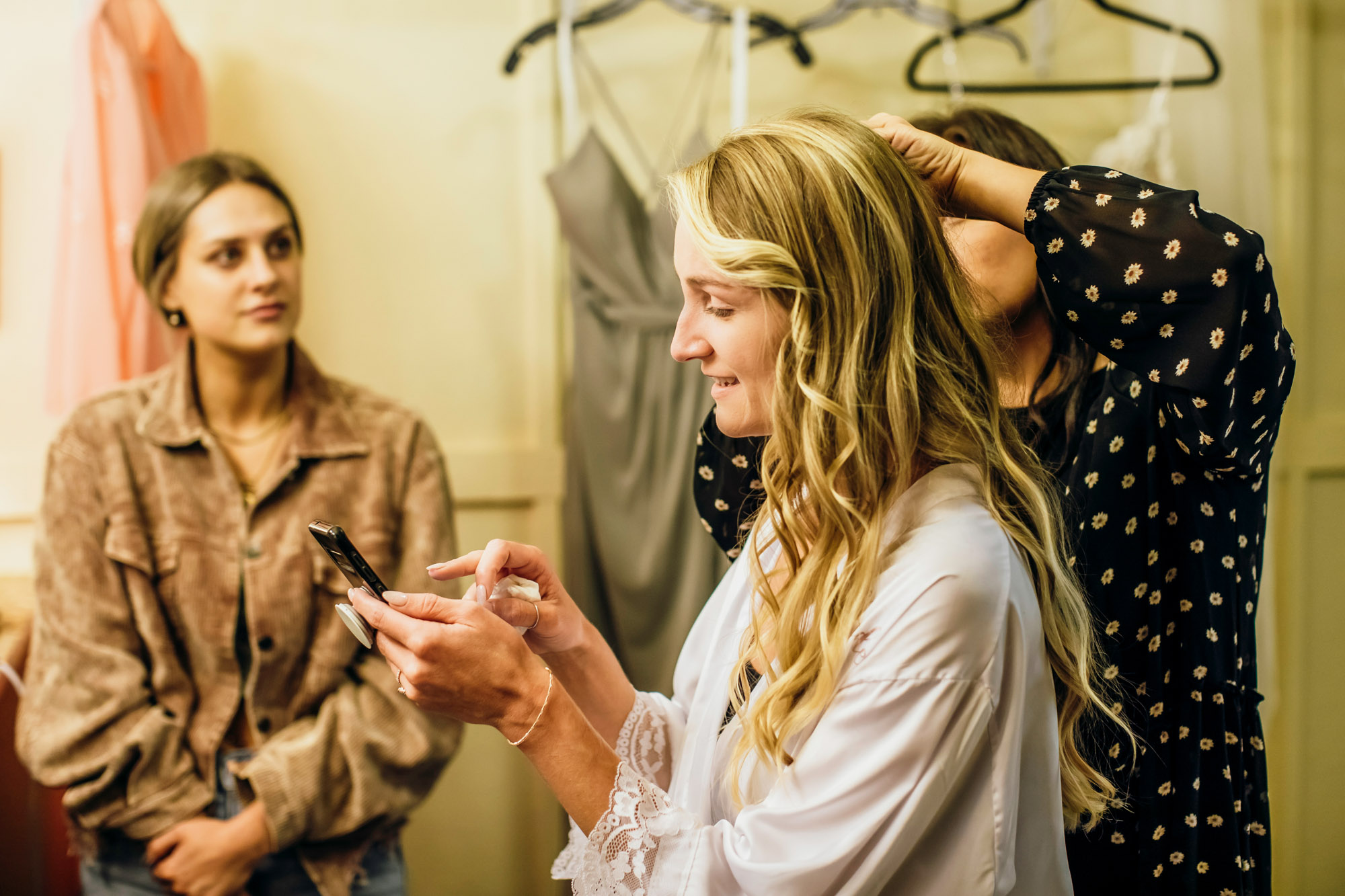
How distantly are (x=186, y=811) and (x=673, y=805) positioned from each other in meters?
1.00

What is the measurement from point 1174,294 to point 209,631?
146 centimetres

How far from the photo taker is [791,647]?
2.87 ft

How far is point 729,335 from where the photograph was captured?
0.88m

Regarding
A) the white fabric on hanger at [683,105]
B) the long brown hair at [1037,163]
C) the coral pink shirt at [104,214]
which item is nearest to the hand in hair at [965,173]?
the long brown hair at [1037,163]

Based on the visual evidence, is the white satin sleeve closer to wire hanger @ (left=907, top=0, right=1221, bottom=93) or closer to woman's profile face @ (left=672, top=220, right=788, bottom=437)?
woman's profile face @ (left=672, top=220, right=788, bottom=437)

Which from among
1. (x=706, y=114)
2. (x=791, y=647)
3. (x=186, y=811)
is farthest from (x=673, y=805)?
(x=706, y=114)

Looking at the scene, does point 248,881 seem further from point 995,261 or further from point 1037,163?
point 1037,163

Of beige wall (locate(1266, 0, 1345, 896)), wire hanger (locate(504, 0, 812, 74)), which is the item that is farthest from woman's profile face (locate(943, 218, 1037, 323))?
beige wall (locate(1266, 0, 1345, 896))

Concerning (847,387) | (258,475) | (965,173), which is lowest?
(258,475)

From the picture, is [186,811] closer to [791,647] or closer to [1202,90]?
[791,647]

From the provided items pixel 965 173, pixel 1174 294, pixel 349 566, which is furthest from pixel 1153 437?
pixel 349 566

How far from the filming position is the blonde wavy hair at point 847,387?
0.84m

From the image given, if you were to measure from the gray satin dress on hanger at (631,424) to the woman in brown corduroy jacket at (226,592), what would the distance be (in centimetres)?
34

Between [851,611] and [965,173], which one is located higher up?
[965,173]
